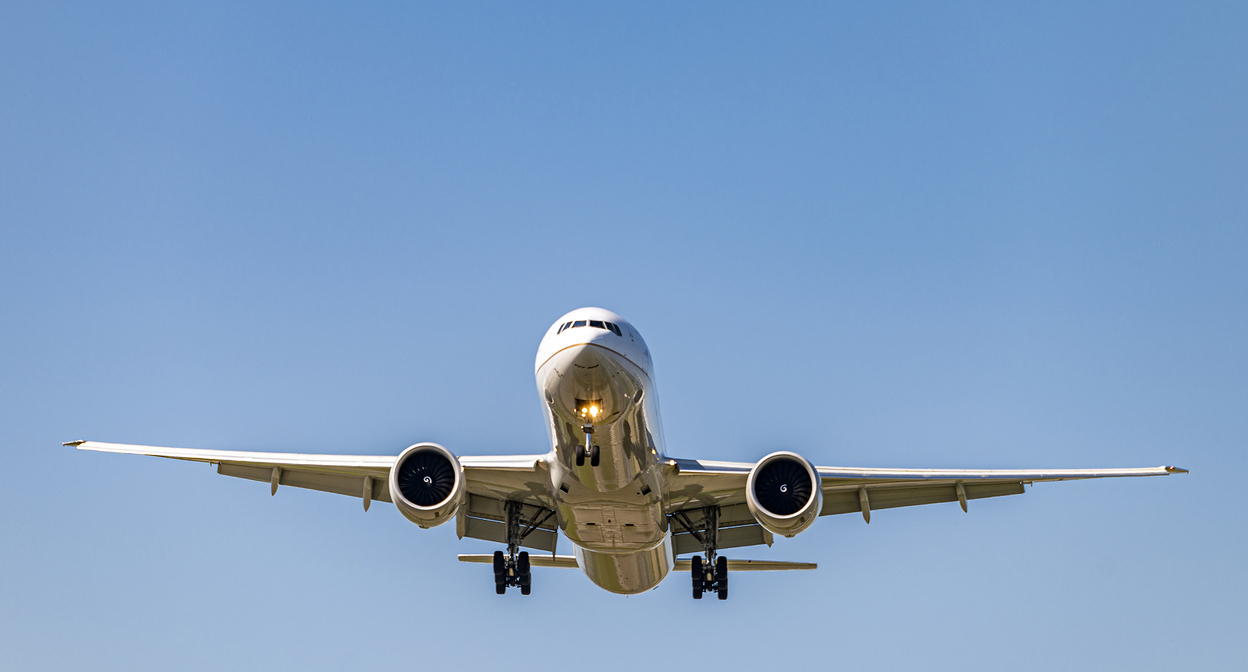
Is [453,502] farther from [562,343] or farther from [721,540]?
[721,540]

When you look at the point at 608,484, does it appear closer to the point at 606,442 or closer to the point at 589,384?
the point at 606,442

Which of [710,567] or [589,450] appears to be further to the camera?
[710,567]

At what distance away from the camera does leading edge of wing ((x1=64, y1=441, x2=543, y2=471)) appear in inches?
896

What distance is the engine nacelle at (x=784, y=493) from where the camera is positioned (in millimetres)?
21188

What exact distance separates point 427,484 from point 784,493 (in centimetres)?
675

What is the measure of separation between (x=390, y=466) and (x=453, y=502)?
95.3 inches

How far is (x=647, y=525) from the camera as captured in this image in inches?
907

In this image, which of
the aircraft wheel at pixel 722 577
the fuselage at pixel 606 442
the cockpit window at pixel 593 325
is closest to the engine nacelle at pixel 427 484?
the fuselage at pixel 606 442

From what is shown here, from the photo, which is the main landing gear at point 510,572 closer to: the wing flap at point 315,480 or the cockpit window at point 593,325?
the wing flap at point 315,480

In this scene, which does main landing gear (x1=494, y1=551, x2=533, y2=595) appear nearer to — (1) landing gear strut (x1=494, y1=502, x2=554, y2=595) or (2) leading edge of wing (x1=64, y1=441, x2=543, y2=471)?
(1) landing gear strut (x1=494, y1=502, x2=554, y2=595)

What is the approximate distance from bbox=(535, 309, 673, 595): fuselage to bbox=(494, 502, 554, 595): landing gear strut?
127cm

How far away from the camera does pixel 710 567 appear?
25547mm

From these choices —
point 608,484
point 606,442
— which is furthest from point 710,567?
point 606,442

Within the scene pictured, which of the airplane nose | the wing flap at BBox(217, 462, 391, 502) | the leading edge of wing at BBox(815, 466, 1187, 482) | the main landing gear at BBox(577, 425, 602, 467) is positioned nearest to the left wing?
the leading edge of wing at BBox(815, 466, 1187, 482)
